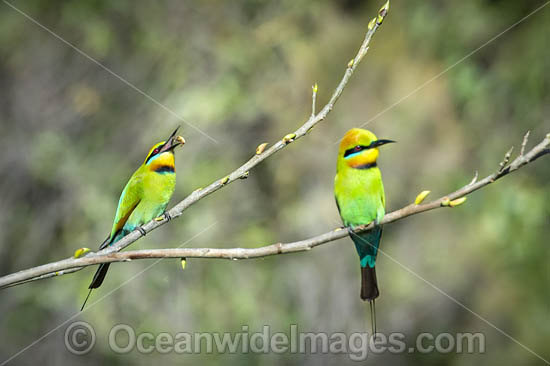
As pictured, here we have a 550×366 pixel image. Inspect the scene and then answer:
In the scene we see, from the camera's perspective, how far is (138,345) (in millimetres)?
5375

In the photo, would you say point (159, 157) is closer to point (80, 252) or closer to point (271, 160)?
point (80, 252)

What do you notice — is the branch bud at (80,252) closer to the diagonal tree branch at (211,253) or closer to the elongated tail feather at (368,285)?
the diagonal tree branch at (211,253)

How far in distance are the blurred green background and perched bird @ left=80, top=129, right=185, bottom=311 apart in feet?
12.2

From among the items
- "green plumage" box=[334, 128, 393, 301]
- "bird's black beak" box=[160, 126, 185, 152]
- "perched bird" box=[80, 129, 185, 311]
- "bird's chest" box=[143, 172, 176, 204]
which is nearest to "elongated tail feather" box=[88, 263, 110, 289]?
"perched bird" box=[80, 129, 185, 311]

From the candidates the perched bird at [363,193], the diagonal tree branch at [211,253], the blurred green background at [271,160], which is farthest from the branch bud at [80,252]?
the blurred green background at [271,160]

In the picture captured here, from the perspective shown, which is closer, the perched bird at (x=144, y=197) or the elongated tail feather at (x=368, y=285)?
the elongated tail feather at (x=368, y=285)

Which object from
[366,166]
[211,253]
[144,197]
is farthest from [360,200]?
[144,197]

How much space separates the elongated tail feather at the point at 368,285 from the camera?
1.03 meters

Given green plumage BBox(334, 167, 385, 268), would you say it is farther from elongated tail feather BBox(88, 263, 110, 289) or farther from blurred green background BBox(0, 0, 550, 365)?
blurred green background BBox(0, 0, 550, 365)

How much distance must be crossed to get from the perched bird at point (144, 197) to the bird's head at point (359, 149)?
0.37 meters

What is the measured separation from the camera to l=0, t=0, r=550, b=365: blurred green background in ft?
17.0

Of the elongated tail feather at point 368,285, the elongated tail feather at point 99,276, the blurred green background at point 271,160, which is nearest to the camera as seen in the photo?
the elongated tail feather at point 368,285

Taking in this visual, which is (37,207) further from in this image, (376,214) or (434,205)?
(434,205)

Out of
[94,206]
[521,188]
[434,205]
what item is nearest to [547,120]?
[521,188]
